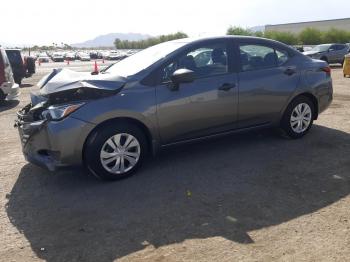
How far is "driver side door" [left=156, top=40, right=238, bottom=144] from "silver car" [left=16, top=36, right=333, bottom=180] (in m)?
0.01

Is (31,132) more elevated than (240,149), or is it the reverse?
Result: (31,132)

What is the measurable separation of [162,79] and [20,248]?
2.49m

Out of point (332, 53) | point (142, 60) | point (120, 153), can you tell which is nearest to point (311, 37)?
point (332, 53)

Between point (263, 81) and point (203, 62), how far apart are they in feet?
3.18

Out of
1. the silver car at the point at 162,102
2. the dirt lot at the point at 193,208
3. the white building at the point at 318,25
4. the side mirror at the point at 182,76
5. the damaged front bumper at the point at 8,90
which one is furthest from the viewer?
the white building at the point at 318,25

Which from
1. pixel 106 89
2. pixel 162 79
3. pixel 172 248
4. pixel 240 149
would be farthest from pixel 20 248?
pixel 240 149

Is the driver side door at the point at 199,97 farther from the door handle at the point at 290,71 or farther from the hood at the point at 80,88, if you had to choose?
the door handle at the point at 290,71

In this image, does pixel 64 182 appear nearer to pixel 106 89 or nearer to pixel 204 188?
pixel 106 89

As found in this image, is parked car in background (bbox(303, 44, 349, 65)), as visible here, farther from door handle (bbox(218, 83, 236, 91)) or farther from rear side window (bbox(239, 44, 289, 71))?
door handle (bbox(218, 83, 236, 91))

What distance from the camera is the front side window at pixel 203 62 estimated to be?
4.99 m

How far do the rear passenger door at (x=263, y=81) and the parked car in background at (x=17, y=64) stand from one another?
14.8m

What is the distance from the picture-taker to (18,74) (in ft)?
59.1

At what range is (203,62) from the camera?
5227 millimetres

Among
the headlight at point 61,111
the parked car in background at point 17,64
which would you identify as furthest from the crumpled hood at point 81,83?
the parked car in background at point 17,64
